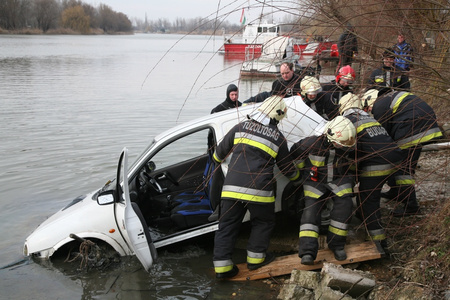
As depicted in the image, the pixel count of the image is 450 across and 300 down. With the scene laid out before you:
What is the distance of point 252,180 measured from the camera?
5082 millimetres

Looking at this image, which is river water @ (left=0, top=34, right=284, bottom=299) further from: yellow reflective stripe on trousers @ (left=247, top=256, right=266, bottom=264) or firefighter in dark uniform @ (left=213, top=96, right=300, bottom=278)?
firefighter in dark uniform @ (left=213, top=96, right=300, bottom=278)

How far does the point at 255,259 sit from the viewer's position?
5402 mm

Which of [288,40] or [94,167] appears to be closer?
[288,40]

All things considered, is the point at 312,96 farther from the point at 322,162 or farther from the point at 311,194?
the point at 311,194

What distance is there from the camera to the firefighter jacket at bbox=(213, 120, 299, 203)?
5.08m

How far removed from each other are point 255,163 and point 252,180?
186 millimetres

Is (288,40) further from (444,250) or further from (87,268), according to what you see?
(87,268)

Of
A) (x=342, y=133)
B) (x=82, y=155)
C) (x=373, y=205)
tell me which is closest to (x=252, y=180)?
(x=342, y=133)

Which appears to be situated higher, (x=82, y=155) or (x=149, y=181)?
(x=149, y=181)

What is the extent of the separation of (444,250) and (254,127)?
229 cm

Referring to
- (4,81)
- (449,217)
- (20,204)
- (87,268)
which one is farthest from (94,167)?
(4,81)

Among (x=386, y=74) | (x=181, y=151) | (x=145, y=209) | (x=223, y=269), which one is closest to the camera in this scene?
(x=386, y=74)

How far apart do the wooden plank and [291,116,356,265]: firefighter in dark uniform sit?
11cm

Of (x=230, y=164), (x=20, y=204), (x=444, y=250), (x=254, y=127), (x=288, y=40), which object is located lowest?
(x=20, y=204)
